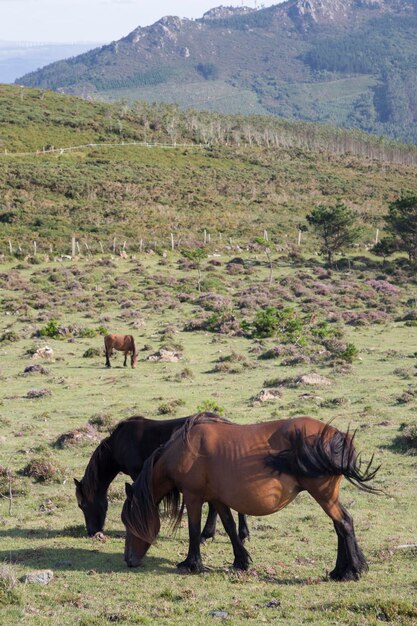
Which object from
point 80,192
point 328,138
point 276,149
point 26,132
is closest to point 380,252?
point 80,192

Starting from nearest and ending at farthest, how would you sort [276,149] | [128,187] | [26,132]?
[128,187]
[26,132]
[276,149]

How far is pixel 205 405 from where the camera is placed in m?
19.7

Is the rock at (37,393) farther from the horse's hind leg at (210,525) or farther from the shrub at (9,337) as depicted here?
the horse's hind leg at (210,525)

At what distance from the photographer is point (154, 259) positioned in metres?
54.0

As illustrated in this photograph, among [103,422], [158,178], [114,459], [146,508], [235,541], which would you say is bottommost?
[158,178]

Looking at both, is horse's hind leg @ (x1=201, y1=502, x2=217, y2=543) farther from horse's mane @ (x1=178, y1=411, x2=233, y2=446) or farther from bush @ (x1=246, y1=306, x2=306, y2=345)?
bush @ (x1=246, y1=306, x2=306, y2=345)

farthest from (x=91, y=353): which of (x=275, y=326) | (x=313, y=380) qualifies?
(x=313, y=380)

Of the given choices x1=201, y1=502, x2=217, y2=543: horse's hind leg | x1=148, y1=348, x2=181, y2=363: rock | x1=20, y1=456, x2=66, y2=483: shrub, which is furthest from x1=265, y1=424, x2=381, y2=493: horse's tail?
x1=148, y1=348, x2=181, y2=363: rock

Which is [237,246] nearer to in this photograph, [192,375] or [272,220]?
[272,220]

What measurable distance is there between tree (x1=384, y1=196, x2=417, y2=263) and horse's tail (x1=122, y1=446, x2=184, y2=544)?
42878mm

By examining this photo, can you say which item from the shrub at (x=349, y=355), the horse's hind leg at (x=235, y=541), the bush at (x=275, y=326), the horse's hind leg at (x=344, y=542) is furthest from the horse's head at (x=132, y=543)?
the bush at (x=275, y=326)

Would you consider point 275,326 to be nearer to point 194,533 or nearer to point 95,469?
point 95,469

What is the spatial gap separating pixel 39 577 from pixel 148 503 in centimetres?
155

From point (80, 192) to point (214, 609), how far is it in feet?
243
